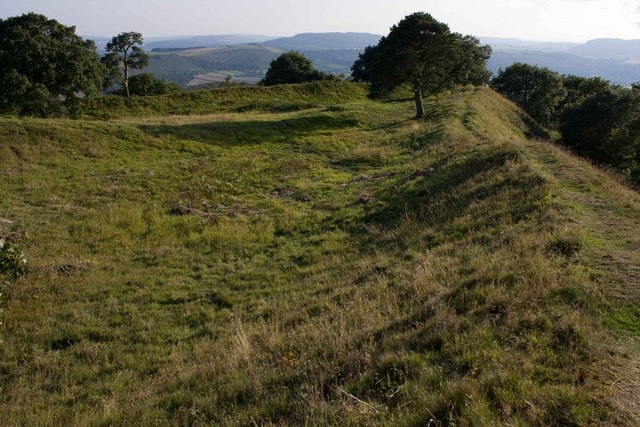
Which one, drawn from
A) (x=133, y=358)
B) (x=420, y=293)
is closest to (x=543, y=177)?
(x=420, y=293)

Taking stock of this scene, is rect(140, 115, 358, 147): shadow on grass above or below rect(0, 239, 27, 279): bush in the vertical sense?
above

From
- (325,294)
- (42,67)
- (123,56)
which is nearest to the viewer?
(325,294)

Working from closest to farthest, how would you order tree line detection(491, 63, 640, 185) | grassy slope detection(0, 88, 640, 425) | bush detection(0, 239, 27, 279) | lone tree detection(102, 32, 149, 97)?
grassy slope detection(0, 88, 640, 425) → bush detection(0, 239, 27, 279) → tree line detection(491, 63, 640, 185) → lone tree detection(102, 32, 149, 97)

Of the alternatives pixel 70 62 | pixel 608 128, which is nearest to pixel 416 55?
pixel 608 128

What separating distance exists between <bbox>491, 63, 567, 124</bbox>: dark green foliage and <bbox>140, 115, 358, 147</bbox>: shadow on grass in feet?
109

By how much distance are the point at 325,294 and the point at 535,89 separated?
5966 centimetres

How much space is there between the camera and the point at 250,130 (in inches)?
1298

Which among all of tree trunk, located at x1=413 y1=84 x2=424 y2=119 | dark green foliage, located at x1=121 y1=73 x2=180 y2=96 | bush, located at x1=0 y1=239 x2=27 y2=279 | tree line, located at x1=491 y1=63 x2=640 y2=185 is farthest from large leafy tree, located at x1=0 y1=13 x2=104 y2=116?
tree line, located at x1=491 y1=63 x2=640 y2=185

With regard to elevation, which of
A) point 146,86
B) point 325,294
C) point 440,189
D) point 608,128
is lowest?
point 325,294

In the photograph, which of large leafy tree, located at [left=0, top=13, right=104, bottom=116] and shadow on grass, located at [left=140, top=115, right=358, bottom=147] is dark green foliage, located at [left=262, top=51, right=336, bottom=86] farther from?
large leafy tree, located at [left=0, top=13, right=104, bottom=116]

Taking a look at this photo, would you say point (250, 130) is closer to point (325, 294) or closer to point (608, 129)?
point (325, 294)

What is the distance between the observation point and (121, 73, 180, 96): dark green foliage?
62.9 meters

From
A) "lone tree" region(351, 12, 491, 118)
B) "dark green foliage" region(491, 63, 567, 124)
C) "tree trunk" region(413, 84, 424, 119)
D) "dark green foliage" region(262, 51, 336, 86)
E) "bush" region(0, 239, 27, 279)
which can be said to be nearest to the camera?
"bush" region(0, 239, 27, 279)

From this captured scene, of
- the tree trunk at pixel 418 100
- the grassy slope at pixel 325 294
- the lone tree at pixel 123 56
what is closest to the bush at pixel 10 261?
the grassy slope at pixel 325 294
